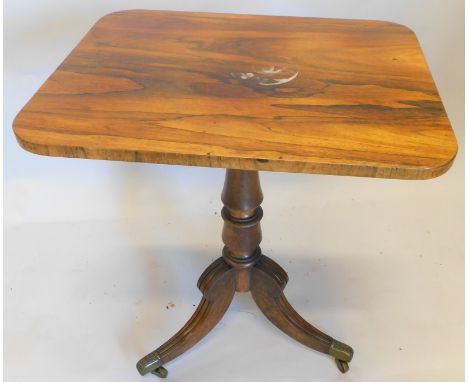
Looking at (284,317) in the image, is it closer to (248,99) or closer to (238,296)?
(238,296)

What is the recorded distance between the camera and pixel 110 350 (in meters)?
1.14

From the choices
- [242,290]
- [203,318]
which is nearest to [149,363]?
[203,318]

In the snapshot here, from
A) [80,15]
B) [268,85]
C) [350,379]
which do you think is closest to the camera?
[268,85]

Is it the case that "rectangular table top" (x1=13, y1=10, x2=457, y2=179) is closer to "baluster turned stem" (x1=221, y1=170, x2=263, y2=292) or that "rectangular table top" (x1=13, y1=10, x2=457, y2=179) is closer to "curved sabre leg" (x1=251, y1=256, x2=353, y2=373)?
"baluster turned stem" (x1=221, y1=170, x2=263, y2=292)

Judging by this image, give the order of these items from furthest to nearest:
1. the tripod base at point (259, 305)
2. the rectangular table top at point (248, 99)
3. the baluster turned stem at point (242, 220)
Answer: the tripod base at point (259, 305) < the baluster turned stem at point (242, 220) < the rectangular table top at point (248, 99)

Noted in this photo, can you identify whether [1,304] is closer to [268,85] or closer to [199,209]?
[199,209]

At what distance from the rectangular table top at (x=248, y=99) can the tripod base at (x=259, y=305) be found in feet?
1.29

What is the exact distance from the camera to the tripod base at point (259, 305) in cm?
104

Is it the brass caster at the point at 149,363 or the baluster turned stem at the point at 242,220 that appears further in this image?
the brass caster at the point at 149,363

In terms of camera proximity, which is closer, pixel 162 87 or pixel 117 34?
pixel 162 87

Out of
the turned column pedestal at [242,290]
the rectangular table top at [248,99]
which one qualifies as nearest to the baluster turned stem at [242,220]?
the turned column pedestal at [242,290]

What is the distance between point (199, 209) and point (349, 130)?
85 centimetres

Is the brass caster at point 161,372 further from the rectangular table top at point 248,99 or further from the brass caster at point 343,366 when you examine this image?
the rectangular table top at point 248,99

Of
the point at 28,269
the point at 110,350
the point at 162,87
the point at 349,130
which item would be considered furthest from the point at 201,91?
the point at 28,269
